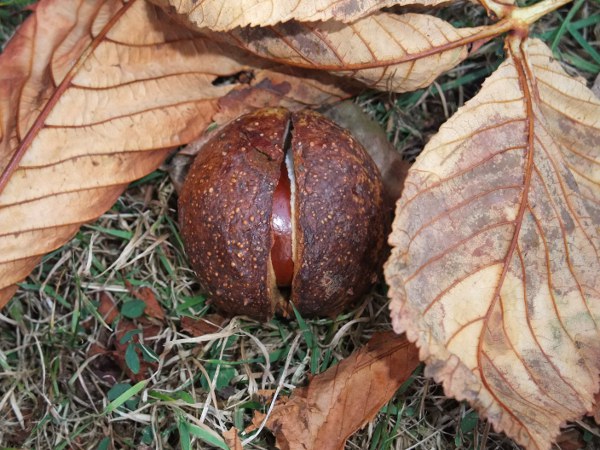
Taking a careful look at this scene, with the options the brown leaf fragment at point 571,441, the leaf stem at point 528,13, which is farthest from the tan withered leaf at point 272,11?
the brown leaf fragment at point 571,441

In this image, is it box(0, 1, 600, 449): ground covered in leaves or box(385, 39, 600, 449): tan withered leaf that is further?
box(0, 1, 600, 449): ground covered in leaves

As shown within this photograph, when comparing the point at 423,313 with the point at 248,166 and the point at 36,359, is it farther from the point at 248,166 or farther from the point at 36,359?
the point at 36,359

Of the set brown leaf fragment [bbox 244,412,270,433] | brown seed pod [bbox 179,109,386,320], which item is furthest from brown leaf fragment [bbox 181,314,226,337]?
brown leaf fragment [bbox 244,412,270,433]

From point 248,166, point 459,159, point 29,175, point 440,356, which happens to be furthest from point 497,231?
point 29,175

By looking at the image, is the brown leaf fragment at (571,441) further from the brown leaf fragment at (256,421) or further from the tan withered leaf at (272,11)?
the tan withered leaf at (272,11)

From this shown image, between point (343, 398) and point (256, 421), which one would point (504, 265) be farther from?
point (256, 421)

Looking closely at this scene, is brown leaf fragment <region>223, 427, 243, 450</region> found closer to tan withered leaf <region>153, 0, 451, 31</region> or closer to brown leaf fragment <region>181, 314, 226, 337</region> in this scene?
brown leaf fragment <region>181, 314, 226, 337</region>
